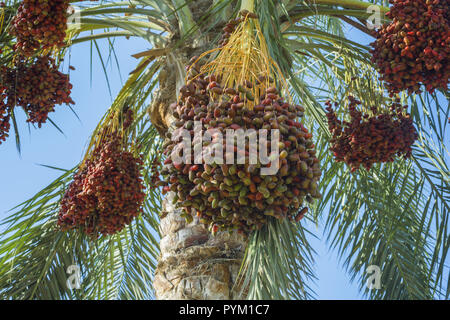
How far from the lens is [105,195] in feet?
9.16

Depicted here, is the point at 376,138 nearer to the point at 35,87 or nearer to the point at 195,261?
the point at 195,261

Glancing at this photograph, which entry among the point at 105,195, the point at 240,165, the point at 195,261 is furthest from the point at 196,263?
the point at 240,165

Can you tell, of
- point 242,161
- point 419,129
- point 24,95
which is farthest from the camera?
point 419,129

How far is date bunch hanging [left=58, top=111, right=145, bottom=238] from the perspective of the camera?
2803mm

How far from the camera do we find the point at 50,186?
13.1 feet

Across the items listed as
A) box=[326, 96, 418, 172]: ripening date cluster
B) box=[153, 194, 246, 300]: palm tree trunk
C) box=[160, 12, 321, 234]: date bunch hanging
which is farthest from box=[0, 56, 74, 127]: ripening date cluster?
box=[326, 96, 418, 172]: ripening date cluster

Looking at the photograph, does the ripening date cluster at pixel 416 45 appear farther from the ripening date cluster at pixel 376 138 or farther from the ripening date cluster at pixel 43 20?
the ripening date cluster at pixel 43 20

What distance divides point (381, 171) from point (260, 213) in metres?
2.45

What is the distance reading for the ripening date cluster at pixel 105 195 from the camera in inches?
110

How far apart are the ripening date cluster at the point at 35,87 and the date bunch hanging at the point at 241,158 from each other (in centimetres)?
102

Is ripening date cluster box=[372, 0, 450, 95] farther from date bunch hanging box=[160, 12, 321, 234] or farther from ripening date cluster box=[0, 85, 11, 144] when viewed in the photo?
ripening date cluster box=[0, 85, 11, 144]

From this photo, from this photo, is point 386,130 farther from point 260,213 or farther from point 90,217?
point 90,217

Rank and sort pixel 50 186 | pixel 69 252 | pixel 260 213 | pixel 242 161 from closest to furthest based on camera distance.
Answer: pixel 242 161, pixel 260 213, pixel 69 252, pixel 50 186

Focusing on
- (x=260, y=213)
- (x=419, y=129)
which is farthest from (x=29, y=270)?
(x=419, y=129)
